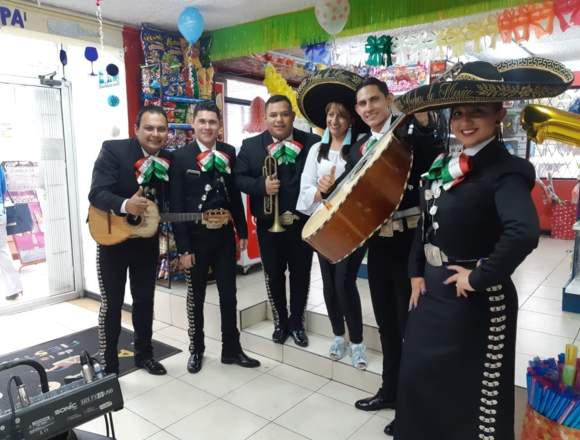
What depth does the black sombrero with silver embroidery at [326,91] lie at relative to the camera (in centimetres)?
248

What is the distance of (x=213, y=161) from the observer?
121 inches

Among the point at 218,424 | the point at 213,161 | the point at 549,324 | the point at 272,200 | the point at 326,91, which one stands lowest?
the point at 218,424

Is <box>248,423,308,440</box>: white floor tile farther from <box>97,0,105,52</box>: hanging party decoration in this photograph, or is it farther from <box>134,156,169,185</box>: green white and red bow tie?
<box>97,0,105,52</box>: hanging party decoration

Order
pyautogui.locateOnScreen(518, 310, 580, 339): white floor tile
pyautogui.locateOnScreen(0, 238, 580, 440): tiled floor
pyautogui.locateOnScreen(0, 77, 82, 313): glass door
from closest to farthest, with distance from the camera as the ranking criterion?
pyautogui.locateOnScreen(0, 238, 580, 440): tiled floor
pyautogui.locateOnScreen(518, 310, 580, 339): white floor tile
pyautogui.locateOnScreen(0, 77, 82, 313): glass door

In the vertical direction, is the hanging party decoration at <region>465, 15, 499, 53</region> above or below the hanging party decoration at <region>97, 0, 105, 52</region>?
below

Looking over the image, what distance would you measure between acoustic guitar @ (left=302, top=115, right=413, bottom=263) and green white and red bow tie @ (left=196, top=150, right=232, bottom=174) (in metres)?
1.19

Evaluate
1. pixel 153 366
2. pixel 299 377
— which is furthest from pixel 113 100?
pixel 299 377

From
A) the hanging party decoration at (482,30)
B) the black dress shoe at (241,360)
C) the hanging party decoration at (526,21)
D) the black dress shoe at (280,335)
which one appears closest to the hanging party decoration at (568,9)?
the hanging party decoration at (526,21)

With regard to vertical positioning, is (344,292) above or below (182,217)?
below

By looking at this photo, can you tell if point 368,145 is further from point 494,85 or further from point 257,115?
point 257,115

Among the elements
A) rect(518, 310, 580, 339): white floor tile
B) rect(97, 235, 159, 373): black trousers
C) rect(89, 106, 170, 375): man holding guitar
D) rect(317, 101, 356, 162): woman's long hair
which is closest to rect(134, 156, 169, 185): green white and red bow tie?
rect(89, 106, 170, 375): man holding guitar

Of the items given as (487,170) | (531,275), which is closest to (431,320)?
(487,170)

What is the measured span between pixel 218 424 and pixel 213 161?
5.45ft

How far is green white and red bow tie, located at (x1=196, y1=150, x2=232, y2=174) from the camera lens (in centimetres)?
305
